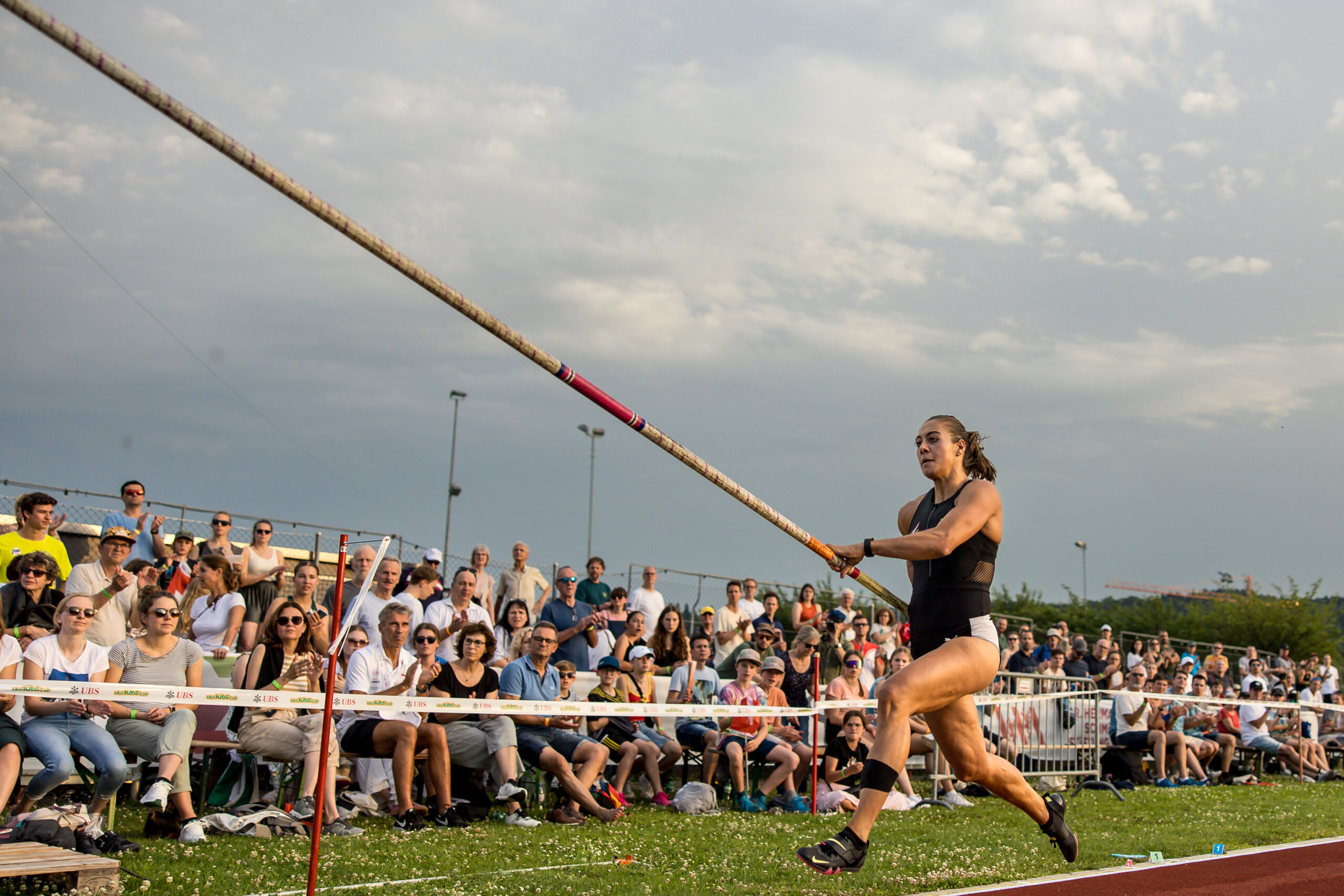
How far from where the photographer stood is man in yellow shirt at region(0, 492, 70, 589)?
9.86m

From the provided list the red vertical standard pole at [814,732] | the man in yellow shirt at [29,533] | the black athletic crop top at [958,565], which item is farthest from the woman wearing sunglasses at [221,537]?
the black athletic crop top at [958,565]

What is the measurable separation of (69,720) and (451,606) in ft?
14.9

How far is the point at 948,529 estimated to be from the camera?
19.6 feet

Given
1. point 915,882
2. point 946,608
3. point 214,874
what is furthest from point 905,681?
point 214,874

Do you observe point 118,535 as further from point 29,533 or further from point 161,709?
point 161,709

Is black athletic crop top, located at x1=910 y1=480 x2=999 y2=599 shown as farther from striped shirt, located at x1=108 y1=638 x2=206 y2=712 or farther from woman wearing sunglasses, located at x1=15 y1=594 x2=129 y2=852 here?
striped shirt, located at x1=108 y1=638 x2=206 y2=712

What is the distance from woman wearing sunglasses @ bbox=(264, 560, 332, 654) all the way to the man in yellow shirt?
6.09 feet

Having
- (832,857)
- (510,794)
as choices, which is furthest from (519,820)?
(832,857)

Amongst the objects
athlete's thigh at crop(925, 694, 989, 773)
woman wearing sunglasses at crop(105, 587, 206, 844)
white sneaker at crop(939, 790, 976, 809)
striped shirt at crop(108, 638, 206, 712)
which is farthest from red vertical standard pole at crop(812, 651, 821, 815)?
striped shirt at crop(108, 638, 206, 712)

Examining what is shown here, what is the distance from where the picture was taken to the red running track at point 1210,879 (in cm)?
671

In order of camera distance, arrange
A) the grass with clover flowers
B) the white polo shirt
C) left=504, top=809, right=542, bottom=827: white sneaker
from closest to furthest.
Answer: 1. the grass with clover flowers
2. left=504, top=809, right=542, bottom=827: white sneaker
3. the white polo shirt

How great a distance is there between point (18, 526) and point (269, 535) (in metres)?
2.45

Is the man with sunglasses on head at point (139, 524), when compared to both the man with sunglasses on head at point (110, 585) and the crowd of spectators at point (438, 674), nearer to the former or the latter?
the crowd of spectators at point (438, 674)

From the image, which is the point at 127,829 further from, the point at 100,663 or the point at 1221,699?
the point at 1221,699
